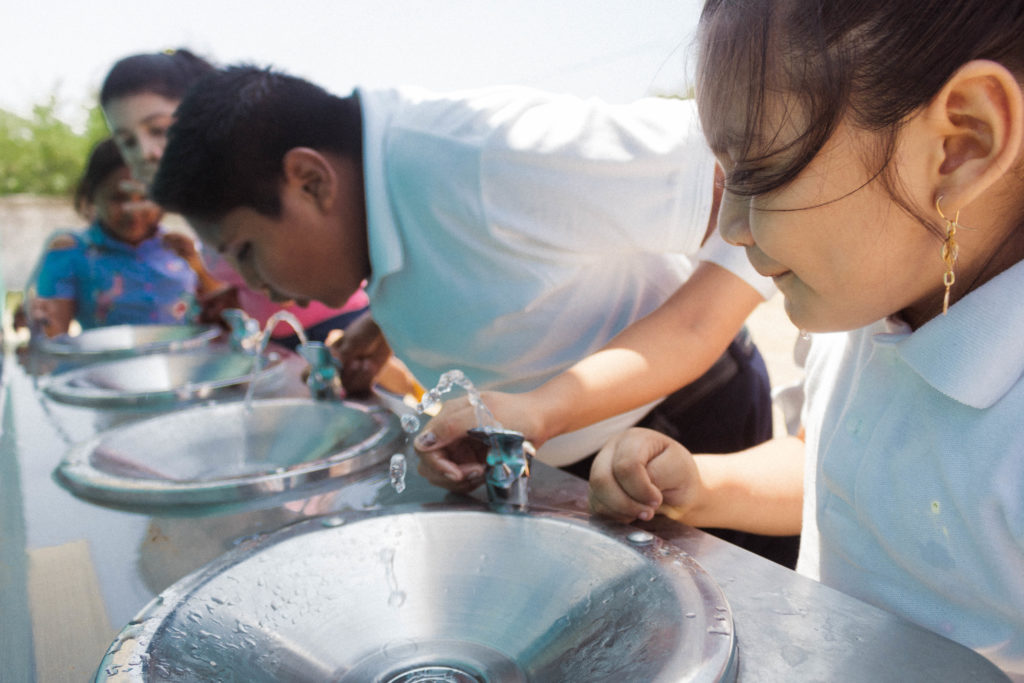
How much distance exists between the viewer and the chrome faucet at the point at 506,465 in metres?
0.70

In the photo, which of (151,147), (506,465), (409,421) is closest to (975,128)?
(506,465)

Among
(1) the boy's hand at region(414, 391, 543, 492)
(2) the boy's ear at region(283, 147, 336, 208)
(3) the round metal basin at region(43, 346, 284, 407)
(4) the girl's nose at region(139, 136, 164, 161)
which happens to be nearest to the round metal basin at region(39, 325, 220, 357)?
(3) the round metal basin at region(43, 346, 284, 407)

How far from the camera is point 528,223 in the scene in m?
1.02

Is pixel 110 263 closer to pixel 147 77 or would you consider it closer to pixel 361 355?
pixel 147 77

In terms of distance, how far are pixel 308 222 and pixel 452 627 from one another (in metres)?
0.71

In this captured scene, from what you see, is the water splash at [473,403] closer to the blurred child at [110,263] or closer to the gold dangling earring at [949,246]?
the gold dangling earring at [949,246]

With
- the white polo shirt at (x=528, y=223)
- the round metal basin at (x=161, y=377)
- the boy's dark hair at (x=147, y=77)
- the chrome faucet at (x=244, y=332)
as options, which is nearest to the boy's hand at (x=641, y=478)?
the white polo shirt at (x=528, y=223)

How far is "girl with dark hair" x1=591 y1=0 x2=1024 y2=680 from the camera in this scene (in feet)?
1.54

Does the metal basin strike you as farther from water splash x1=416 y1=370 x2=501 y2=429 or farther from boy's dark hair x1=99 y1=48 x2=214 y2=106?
boy's dark hair x1=99 y1=48 x2=214 y2=106

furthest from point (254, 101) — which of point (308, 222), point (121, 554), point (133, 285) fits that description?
point (133, 285)

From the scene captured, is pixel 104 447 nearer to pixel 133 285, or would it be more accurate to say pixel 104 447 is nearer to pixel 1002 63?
pixel 1002 63

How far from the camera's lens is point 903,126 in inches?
19.0

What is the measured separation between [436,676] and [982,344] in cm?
48

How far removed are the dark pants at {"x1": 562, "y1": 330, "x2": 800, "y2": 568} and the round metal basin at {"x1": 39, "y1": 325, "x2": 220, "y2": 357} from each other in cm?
121
